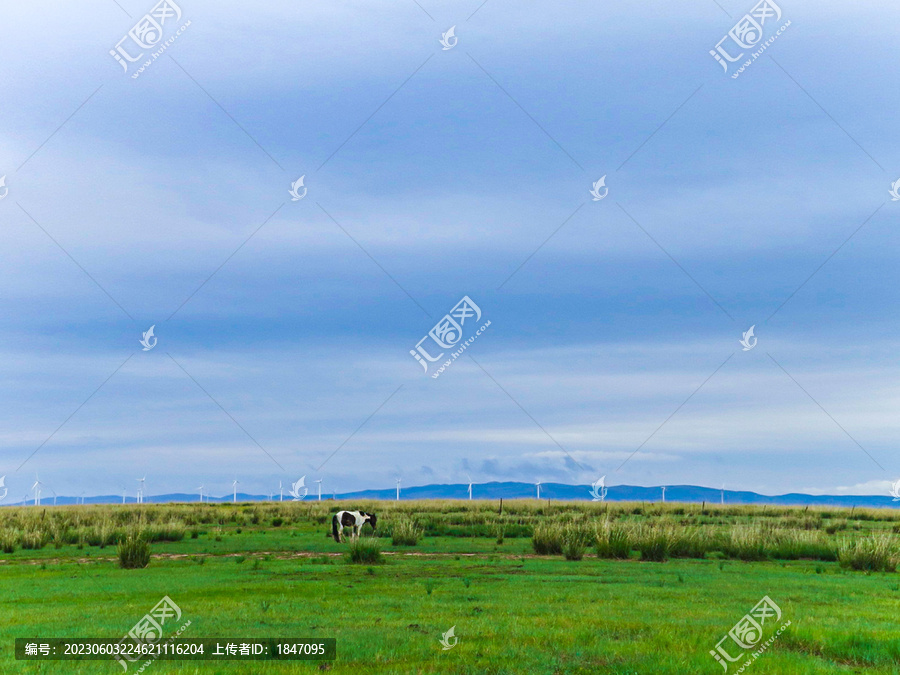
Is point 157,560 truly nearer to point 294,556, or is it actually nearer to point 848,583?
point 294,556

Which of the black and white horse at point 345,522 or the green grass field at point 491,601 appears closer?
the green grass field at point 491,601

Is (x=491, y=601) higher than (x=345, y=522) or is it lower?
lower

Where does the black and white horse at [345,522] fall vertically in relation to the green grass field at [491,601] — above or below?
above

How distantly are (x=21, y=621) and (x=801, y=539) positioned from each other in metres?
28.5

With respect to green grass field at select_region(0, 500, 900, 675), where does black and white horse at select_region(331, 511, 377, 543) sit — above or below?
above

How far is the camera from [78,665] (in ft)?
38.2

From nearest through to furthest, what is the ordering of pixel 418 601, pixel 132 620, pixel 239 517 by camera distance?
pixel 132 620 < pixel 418 601 < pixel 239 517

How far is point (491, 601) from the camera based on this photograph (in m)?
17.3

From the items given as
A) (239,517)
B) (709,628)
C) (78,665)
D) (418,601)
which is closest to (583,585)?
(418,601)

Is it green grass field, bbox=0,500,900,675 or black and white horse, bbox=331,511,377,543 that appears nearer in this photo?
green grass field, bbox=0,500,900,675

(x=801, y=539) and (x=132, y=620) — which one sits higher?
(x=801, y=539)

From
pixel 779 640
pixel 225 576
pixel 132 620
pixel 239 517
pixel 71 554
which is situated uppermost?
pixel 239 517

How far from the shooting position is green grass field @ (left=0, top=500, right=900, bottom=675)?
11.9 m

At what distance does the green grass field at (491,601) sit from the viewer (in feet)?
38.9
